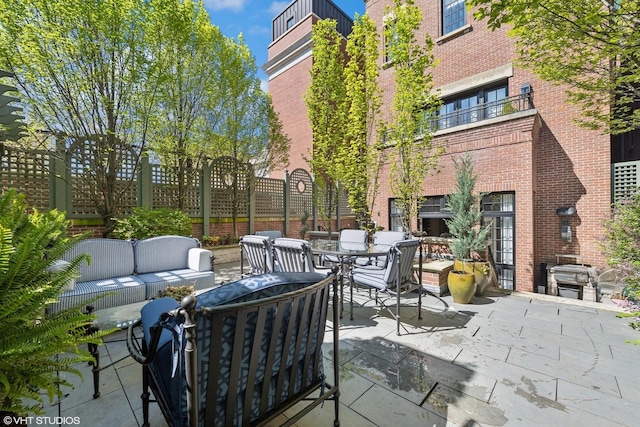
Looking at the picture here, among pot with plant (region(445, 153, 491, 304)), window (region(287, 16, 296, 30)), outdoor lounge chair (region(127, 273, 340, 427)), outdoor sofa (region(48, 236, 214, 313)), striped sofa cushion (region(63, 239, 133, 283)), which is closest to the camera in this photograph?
outdoor lounge chair (region(127, 273, 340, 427))

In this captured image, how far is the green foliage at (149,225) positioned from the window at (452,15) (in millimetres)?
9412

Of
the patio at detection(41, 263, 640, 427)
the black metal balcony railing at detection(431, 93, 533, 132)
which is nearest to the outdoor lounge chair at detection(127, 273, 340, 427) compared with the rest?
the patio at detection(41, 263, 640, 427)

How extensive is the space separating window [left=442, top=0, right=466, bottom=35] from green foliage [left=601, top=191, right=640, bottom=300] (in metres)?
6.44

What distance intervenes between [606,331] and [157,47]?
8.71 m

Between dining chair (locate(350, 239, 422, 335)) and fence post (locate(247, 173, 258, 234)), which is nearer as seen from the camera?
dining chair (locate(350, 239, 422, 335))

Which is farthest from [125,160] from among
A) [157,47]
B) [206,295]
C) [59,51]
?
[206,295]

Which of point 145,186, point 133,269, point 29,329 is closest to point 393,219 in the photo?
point 133,269

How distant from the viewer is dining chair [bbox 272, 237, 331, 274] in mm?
3246

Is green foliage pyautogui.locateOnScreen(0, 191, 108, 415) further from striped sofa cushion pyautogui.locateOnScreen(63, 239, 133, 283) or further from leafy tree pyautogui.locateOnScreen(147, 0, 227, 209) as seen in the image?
leafy tree pyautogui.locateOnScreen(147, 0, 227, 209)

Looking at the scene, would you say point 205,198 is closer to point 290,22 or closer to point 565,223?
point 565,223

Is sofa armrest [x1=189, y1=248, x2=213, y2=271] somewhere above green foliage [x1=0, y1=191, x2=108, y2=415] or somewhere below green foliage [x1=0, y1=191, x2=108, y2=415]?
below

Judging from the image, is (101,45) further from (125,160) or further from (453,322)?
(453,322)

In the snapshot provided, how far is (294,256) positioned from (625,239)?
5.39 meters

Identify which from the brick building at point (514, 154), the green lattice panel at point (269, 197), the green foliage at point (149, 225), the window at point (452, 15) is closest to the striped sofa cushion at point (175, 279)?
the green foliage at point (149, 225)
